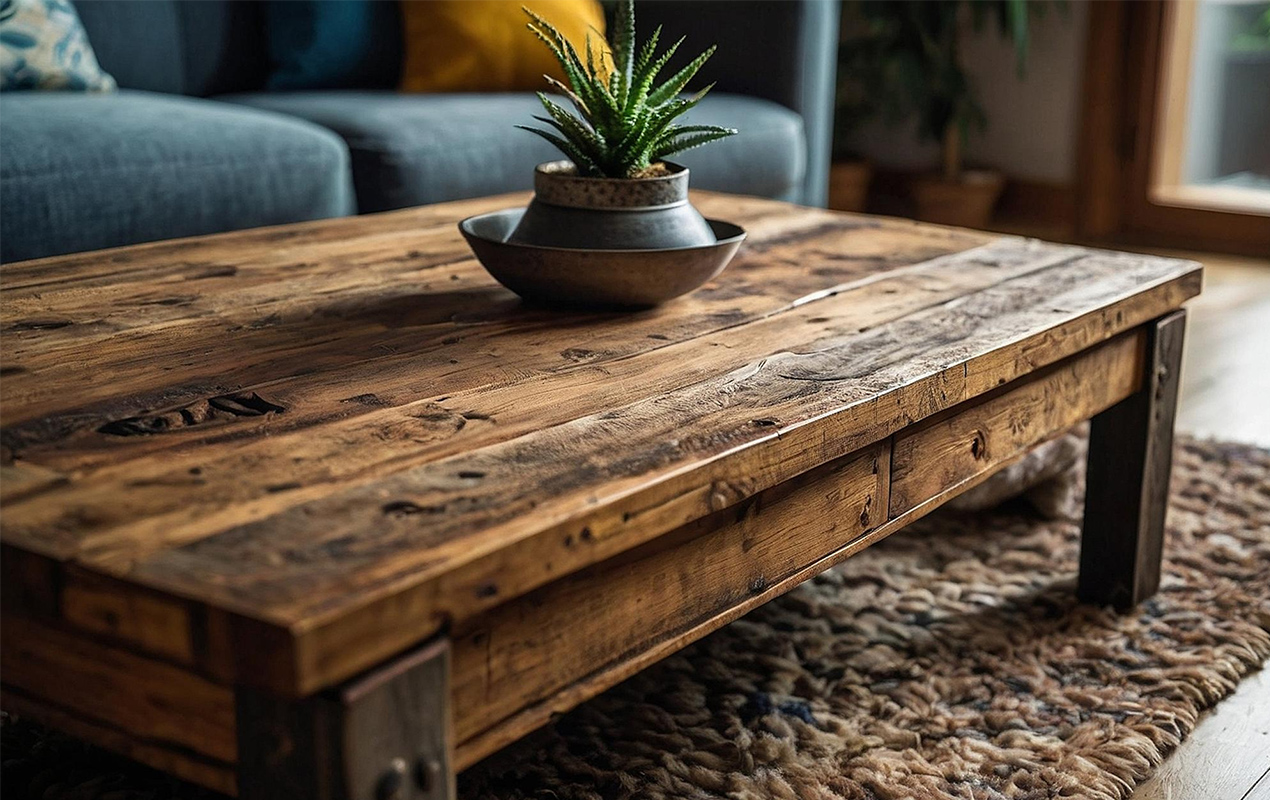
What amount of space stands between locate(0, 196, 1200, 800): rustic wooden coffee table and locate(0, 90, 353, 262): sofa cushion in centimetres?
44

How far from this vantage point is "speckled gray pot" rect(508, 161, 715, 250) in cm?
122

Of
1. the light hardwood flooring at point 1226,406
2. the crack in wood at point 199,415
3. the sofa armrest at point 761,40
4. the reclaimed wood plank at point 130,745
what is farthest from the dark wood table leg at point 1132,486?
the sofa armrest at point 761,40

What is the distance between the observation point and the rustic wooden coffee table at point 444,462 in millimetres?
657

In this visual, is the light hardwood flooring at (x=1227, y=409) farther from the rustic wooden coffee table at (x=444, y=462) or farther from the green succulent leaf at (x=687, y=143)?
the green succulent leaf at (x=687, y=143)

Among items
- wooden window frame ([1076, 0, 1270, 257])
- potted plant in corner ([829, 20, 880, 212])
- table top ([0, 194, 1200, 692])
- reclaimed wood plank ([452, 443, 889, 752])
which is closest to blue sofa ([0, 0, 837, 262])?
table top ([0, 194, 1200, 692])

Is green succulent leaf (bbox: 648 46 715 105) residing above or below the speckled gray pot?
above

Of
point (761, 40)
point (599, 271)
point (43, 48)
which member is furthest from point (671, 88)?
point (761, 40)

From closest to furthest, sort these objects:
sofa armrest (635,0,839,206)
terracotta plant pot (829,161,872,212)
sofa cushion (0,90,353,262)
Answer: sofa cushion (0,90,353,262) → sofa armrest (635,0,839,206) → terracotta plant pot (829,161,872,212)

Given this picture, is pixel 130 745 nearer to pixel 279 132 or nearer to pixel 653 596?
pixel 653 596

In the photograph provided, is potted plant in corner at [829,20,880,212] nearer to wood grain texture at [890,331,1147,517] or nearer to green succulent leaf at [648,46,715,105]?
wood grain texture at [890,331,1147,517]

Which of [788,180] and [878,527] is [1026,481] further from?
[788,180]

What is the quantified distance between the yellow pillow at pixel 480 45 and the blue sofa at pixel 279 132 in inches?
3.7

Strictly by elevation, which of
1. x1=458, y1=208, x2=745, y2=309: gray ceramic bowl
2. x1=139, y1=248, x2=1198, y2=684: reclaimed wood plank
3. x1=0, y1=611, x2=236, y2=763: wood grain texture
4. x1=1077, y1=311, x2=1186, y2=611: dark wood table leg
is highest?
x1=458, y1=208, x2=745, y2=309: gray ceramic bowl

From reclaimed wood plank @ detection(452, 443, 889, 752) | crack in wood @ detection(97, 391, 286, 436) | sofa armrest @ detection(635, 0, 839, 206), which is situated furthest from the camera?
sofa armrest @ detection(635, 0, 839, 206)
